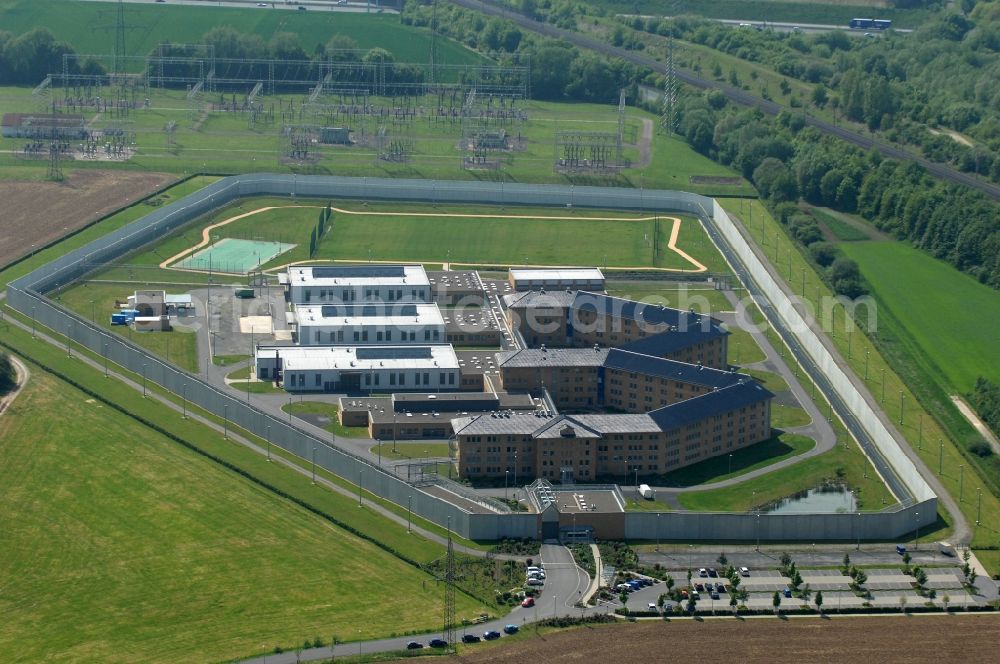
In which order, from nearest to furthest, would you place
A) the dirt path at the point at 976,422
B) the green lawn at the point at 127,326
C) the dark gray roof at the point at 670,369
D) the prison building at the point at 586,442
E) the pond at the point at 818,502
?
the pond at the point at 818,502
the prison building at the point at 586,442
the dirt path at the point at 976,422
the dark gray roof at the point at 670,369
the green lawn at the point at 127,326

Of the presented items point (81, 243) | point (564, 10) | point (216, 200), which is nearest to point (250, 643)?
point (81, 243)

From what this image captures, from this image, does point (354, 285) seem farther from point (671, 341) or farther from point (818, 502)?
point (818, 502)

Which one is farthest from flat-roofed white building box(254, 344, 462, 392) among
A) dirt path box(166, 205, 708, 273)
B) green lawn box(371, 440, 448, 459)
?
dirt path box(166, 205, 708, 273)

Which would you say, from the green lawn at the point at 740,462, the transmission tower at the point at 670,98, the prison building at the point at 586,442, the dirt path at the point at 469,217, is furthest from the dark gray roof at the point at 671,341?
the transmission tower at the point at 670,98

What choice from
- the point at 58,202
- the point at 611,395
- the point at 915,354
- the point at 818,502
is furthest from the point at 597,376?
the point at 58,202

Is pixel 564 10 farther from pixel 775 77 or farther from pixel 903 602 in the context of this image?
pixel 903 602

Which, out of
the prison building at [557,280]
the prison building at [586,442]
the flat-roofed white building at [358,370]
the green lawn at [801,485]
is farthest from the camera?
the prison building at [557,280]

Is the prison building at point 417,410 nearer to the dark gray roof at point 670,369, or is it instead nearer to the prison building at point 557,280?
the dark gray roof at point 670,369
